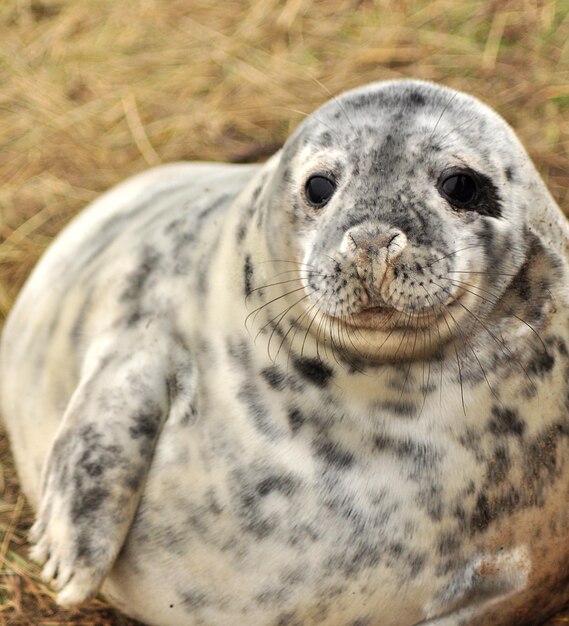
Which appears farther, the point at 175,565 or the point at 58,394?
the point at 58,394

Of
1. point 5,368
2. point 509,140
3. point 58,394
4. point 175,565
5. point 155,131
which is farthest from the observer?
point 155,131

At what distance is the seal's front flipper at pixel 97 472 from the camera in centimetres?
266

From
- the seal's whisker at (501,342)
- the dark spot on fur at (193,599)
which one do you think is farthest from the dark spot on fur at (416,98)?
the dark spot on fur at (193,599)

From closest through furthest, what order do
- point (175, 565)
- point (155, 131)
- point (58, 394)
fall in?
point (175, 565), point (58, 394), point (155, 131)

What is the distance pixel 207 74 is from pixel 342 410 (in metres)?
2.88

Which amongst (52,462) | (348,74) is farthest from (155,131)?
(52,462)

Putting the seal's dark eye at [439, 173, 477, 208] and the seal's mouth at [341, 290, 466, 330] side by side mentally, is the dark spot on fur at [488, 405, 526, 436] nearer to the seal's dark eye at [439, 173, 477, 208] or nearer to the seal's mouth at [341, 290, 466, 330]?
the seal's mouth at [341, 290, 466, 330]

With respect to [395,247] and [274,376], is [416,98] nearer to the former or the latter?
[395,247]

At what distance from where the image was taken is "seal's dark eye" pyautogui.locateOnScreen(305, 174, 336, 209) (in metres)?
2.47

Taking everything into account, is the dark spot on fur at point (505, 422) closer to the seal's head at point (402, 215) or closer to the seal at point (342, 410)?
the seal at point (342, 410)

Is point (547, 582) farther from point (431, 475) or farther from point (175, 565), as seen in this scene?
point (175, 565)

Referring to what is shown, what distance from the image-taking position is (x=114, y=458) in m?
2.70

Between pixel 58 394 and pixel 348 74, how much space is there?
2317mm

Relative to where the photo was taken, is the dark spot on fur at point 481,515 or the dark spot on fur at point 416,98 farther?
the dark spot on fur at point 481,515
